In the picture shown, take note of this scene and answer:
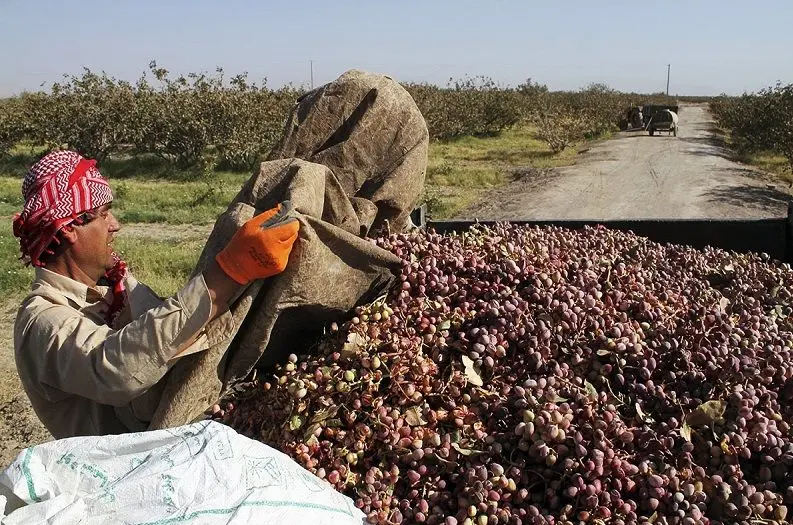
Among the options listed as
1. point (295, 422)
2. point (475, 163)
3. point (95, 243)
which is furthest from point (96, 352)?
point (475, 163)

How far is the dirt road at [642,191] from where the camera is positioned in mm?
11859

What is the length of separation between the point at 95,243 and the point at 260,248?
723mm

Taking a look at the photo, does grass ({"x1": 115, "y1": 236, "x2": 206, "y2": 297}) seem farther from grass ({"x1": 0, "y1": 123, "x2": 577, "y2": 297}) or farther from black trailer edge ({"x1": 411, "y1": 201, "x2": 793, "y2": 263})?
black trailer edge ({"x1": 411, "y1": 201, "x2": 793, "y2": 263})

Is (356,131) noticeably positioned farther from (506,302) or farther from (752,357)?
(752,357)

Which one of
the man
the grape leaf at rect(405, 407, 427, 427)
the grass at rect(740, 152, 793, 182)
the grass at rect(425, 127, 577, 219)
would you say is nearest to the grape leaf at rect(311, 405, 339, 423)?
the grape leaf at rect(405, 407, 427, 427)

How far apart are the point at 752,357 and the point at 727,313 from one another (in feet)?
1.58

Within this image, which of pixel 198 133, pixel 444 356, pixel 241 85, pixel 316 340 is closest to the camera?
pixel 444 356

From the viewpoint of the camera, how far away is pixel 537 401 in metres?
1.77

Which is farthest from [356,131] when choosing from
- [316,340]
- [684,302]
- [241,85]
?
[241,85]

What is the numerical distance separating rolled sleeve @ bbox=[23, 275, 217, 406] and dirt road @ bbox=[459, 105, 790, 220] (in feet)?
23.1

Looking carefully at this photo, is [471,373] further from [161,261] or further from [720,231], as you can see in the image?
[161,261]

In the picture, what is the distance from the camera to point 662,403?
1.84 meters

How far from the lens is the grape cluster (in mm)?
1624

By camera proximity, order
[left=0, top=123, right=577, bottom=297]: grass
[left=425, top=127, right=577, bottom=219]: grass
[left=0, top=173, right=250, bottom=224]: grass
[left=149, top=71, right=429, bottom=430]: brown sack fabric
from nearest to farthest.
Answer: [left=149, top=71, right=429, bottom=430]: brown sack fabric → [left=0, top=123, right=577, bottom=297]: grass → [left=0, top=173, right=250, bottom=224]: grass → [left=425, top=127, right=577, bottom=219]: grass
